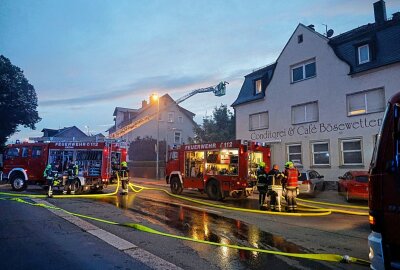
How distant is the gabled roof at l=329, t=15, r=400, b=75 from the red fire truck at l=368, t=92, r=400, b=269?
15.5 meters

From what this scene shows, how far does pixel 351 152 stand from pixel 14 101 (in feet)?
109

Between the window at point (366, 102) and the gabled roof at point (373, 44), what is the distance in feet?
4.40

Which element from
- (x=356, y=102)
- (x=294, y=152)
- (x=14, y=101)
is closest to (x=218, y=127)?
(x=294, y=152)

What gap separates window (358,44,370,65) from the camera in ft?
60.5

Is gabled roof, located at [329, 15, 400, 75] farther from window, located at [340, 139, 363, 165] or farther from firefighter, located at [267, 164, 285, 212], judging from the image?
firefighter, located at [267, 164, 285, 212]

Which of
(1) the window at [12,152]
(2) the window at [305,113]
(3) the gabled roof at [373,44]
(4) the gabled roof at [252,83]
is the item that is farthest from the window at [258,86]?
(1) the window at [12,152]

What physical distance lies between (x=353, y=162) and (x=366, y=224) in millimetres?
10290

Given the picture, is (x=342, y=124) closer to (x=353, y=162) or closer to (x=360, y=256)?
(x=353, y=162)

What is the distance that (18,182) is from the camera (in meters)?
17.1

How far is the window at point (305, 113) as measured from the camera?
20395mm

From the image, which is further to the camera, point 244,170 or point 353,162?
point 353,162

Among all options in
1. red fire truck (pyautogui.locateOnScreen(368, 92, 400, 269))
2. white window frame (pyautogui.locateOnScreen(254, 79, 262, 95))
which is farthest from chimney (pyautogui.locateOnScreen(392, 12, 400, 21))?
red fire truck (pyautogui.locateOnScreen(368, 92, 400, 269))

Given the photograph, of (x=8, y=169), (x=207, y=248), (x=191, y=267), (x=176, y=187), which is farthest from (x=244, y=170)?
(x=8, y=169)

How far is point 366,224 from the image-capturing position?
29.0 feet
